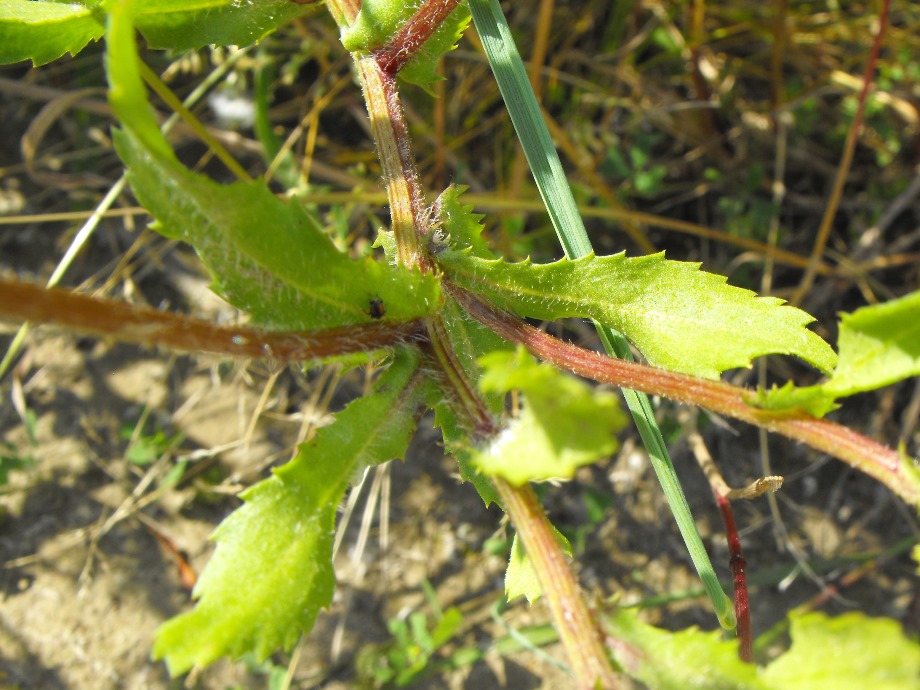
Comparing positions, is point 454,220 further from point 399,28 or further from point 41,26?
point 41,26

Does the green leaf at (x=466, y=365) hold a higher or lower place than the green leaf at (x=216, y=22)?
lower

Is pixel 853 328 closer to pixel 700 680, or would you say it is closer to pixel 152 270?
pixel 700 680

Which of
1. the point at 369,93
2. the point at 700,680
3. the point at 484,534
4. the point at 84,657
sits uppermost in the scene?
the point at 369,93

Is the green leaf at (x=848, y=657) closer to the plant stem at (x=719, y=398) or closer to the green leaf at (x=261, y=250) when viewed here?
the plant stem at (x=719, y=398)

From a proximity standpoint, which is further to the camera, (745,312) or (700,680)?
(745,312)

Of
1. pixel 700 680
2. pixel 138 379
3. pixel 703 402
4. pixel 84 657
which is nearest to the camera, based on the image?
pixel 700 680

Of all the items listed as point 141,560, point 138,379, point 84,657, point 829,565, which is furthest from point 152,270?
point 829,565

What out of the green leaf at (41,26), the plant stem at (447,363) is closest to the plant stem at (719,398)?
the plant stem at (447,363)
